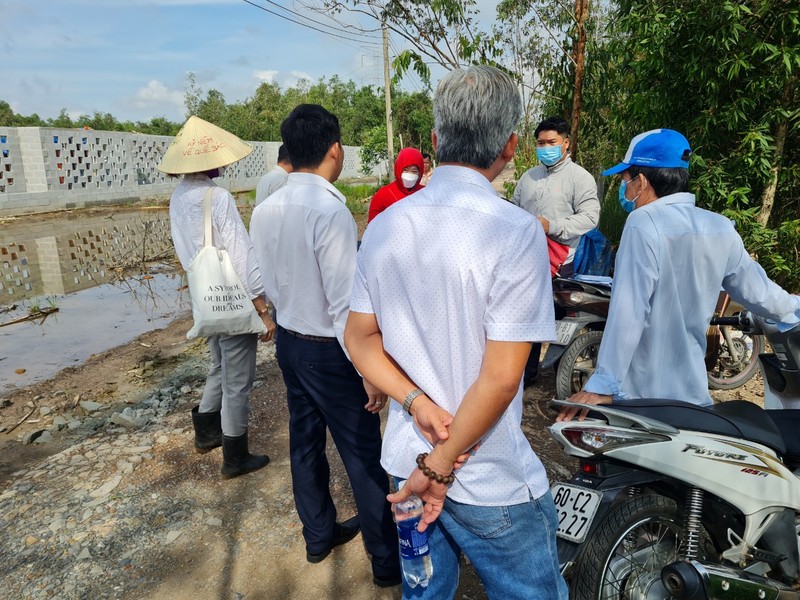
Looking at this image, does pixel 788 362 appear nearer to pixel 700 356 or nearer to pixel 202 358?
pixel 700 356

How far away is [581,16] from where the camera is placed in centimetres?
558

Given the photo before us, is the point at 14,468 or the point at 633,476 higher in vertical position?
the point at 633,476

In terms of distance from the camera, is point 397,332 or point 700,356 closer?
point 397,332

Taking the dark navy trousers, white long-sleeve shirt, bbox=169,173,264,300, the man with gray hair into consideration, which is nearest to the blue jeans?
the man with gray hair

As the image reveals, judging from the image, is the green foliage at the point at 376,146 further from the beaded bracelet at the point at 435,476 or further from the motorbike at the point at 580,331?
the beaded bracelet at the point at 435,476

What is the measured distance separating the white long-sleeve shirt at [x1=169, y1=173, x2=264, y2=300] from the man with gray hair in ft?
5.80

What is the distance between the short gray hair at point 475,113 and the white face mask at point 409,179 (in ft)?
10.5

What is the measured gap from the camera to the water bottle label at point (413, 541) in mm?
1419

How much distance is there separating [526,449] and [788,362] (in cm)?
159

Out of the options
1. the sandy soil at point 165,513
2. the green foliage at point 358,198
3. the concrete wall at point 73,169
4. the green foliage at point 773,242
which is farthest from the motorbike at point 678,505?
the concrete wall at point 73,169

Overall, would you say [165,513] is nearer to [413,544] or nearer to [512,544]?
[413,544]

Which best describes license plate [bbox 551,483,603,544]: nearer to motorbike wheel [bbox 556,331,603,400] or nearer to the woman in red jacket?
motorbike wheel [bbox 556,331,603,400]

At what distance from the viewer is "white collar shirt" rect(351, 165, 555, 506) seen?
1224mm

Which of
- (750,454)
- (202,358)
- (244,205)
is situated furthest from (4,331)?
(244,205)
